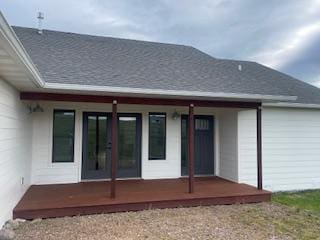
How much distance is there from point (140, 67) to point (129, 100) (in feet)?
6.40

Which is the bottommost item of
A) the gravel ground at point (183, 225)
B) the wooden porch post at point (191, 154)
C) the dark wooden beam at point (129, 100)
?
the gravel ground at point (183, 225)

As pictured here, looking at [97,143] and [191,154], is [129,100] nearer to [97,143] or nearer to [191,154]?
[191,154]

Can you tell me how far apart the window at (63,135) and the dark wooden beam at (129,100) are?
79.3 inches

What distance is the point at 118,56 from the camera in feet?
28.6

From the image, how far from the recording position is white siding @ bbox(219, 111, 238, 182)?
842cm

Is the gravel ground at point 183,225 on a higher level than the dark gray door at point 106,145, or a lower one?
lower

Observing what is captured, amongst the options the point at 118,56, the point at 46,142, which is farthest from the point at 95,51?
the point at 46,142

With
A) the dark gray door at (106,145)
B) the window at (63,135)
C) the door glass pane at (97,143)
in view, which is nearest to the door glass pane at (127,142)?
the dark gray door at (106,145)

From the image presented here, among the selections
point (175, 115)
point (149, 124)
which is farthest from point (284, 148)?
point (149, 124)

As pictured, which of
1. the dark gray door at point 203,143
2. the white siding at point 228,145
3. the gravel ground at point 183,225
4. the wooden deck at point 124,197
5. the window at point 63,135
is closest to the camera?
the gravel ground at point 183,225

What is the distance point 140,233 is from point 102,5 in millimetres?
9561

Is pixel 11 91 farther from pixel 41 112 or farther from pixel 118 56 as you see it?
pixel 118 56

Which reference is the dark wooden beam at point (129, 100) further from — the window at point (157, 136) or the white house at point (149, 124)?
the window at point (157, 136)

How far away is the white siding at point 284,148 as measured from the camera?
27.5 feet
